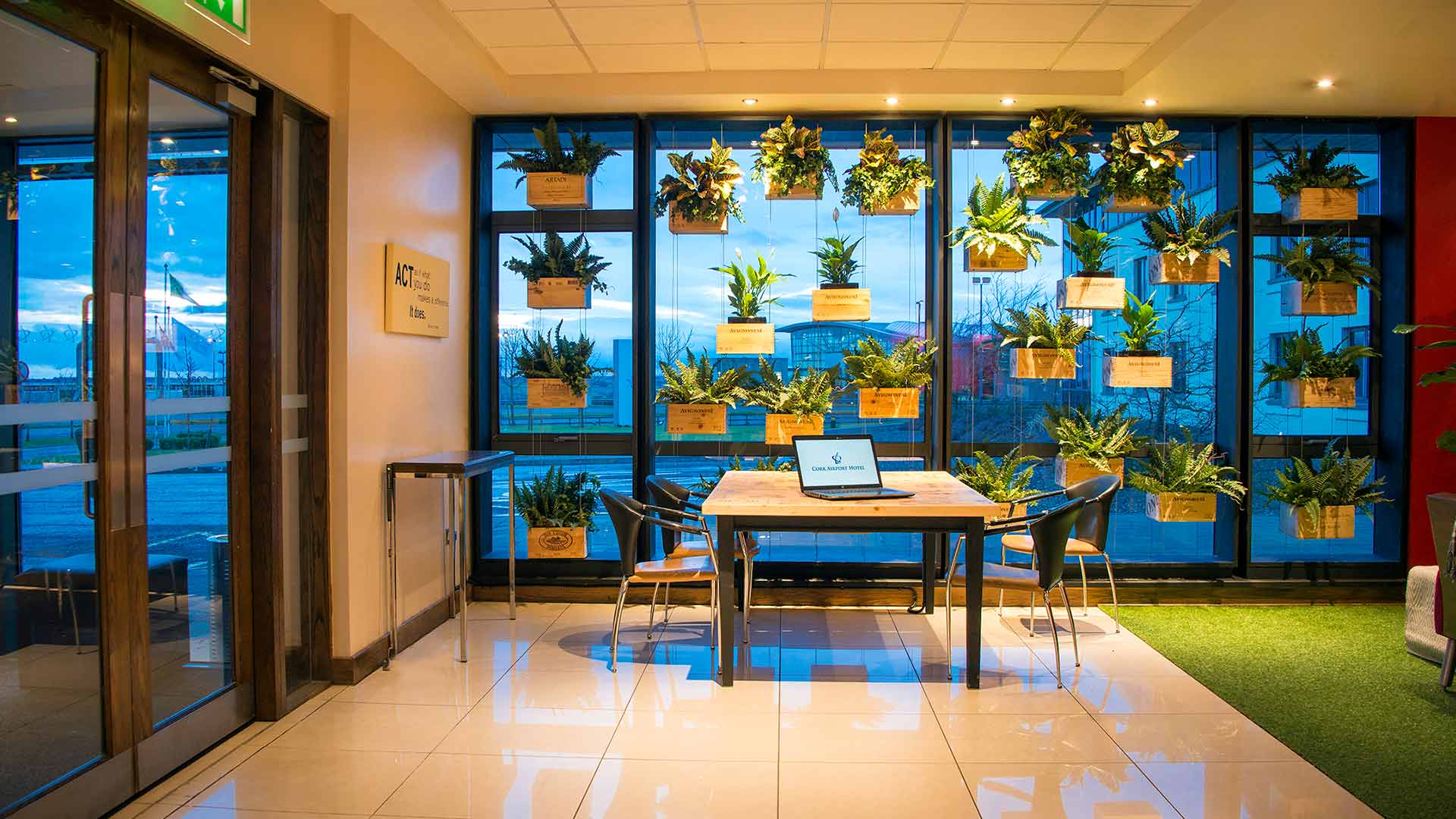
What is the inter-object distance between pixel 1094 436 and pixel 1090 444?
0.07m

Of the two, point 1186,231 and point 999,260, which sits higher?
point 1186,231

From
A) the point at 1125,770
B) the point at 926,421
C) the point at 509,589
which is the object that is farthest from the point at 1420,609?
the point at 509,589

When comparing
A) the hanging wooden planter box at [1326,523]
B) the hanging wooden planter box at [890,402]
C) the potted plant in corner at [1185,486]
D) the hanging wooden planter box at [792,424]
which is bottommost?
the hanging wooden planter box at [1326,523]

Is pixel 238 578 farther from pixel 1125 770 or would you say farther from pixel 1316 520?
pixel 1316 520

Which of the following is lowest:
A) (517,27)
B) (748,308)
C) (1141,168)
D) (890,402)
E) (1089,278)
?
(890,402)

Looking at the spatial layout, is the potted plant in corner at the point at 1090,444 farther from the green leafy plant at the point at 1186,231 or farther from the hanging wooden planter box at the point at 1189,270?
the green leafy plant at the point at 1186,231

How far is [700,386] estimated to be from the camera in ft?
19.7

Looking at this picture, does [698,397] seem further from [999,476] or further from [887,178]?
[999,476]

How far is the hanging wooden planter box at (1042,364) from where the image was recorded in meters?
5.89

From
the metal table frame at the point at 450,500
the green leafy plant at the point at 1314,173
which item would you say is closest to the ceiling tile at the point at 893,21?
the green leafy plant at the point at 1314,173

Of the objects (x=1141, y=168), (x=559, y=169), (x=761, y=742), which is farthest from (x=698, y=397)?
(x=1141, y=168)

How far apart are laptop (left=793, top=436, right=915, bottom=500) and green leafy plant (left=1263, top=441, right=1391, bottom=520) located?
2.94 metres

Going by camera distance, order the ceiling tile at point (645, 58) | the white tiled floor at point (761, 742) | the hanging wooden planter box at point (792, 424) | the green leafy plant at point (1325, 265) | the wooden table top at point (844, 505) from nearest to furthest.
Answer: the white tiled floor at point (761, 742)
the wooden table top at point (844, 505)
the ceiling tile at point (645, 58)
the green leafy plant at point (1325, 265)
the hanging wooden planter box at point (792, 424)

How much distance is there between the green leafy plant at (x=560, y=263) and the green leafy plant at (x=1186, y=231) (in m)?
3.62
